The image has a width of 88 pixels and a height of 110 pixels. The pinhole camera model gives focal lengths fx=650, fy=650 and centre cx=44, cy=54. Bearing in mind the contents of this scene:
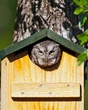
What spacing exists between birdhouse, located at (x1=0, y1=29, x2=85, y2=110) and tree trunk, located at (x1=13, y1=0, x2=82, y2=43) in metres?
0.45

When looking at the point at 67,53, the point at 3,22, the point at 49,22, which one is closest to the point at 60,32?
the point at 49,22

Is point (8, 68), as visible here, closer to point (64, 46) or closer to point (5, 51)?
point (5, 51)

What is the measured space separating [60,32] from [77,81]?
0.56m

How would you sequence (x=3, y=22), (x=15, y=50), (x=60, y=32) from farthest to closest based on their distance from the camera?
(x=3, y=22) < (x=60, y=32) < (x=15, y=50)

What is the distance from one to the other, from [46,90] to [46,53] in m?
0.25

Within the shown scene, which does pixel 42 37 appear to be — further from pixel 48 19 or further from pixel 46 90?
pixel 48 19

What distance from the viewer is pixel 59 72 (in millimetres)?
4305

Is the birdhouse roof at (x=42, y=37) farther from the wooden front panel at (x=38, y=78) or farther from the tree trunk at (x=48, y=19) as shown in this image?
the tree trunk at (x=48, y=19)

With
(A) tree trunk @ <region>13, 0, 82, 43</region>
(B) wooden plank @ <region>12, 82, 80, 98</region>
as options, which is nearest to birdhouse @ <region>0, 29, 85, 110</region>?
(B) wooden plank @ <region>12, 82, 80, 98</region>

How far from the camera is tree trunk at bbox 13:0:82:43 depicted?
4.74 m

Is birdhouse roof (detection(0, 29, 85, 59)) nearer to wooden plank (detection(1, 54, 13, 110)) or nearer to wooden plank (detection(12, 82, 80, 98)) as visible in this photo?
A: wooden plank (detection(1, 54, 13, 110))

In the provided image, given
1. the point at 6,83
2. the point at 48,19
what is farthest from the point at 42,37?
the point at 48,19

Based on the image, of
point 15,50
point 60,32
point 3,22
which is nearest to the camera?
point 15,50

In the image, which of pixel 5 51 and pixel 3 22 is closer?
pixel 5 51
